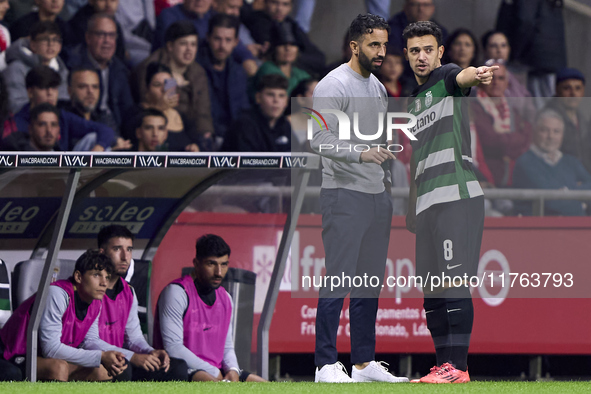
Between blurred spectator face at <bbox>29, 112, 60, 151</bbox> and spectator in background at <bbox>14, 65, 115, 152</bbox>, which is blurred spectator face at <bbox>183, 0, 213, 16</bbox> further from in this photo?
blurred spectator face at <bbox>29, 112, 60, 151</bbox>

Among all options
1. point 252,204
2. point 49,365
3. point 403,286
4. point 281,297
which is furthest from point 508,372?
point 49,365

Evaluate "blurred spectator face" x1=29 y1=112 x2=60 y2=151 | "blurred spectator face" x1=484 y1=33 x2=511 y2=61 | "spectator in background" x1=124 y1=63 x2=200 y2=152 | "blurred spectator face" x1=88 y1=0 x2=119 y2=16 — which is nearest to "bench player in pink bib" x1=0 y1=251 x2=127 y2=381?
"blurred spectator face" x1=29 y1=112 x2=60 y2=151

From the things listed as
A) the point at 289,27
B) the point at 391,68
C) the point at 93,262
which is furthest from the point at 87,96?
the point at 93,262

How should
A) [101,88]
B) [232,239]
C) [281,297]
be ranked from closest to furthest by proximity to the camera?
[232,239], [281,297], [101,88]

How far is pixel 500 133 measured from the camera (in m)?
9.12

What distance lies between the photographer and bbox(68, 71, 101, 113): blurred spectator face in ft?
29.0

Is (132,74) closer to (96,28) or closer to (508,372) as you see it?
(96,28)

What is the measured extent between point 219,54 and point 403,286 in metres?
3.39

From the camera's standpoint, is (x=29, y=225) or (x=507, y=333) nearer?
(x=29, y=225)

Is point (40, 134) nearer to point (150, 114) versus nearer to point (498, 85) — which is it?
point (150, 114)

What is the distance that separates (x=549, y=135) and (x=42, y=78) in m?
4.95

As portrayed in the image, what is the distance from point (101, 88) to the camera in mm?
9000

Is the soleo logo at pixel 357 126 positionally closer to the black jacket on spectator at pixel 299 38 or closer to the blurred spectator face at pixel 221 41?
the blurred spectator face at pixel 221 41

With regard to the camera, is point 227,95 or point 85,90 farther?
point 227,95
